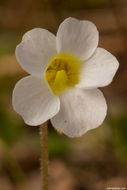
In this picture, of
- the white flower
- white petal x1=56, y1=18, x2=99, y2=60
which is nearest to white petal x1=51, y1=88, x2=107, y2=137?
the white flower

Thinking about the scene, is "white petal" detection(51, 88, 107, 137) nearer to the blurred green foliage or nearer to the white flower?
the white flower

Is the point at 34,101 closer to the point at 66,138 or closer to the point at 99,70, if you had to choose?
the point at 99,70

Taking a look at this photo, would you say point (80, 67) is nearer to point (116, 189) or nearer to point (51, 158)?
point (116, 189)

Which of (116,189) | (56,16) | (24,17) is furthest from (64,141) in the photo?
(24,17)

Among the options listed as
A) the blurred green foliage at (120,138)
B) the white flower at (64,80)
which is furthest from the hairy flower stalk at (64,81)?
the blurred green foliage at (120,138)

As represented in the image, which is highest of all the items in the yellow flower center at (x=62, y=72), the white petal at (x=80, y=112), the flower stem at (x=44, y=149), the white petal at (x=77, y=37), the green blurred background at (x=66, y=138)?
the white petal at (x=77, y=37)

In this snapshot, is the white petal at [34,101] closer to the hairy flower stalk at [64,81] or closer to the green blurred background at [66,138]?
the hairy flower stalk at [64,81]
